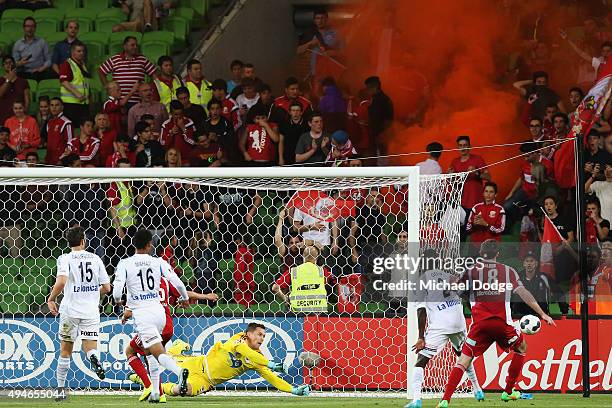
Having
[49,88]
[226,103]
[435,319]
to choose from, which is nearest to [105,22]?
[49,88]

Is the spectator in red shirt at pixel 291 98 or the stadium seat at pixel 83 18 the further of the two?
the stadium seat at pixel 83 18

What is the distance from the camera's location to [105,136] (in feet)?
53.5

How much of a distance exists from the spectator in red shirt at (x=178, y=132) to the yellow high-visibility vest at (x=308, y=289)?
326 cm

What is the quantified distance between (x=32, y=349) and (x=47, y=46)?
20.1 feet

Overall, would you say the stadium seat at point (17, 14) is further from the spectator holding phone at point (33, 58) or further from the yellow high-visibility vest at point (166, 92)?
the yellow high-visibility vest at point (166, 92)

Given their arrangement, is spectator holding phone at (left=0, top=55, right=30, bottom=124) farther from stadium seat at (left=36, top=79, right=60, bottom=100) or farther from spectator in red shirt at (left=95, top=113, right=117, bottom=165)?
spectator in red shirt at (left=95, top=113, right=117, bottom=165)

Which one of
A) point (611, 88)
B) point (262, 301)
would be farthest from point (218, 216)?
point (611, 88)

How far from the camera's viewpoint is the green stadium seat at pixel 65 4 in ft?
64.3

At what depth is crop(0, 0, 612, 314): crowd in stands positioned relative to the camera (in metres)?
13.6

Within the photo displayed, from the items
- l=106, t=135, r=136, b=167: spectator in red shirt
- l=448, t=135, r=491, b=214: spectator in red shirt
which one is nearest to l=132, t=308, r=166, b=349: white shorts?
l=106, t=135, r=136, b=167: spectator in red shirt

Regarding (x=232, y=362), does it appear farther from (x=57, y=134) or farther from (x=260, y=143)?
(x=57, y=134)

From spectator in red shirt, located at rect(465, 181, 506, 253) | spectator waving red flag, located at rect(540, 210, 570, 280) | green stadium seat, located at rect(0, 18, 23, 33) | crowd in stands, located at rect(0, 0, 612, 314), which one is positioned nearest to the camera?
crowd in stands, located at rect(0, 0, 612, 314)

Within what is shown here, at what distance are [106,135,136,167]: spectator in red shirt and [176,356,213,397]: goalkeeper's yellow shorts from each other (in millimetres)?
3937

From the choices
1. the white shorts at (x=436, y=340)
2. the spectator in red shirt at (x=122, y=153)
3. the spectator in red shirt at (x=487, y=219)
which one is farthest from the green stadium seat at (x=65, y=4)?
the white shorts at (x=436, y=340)
